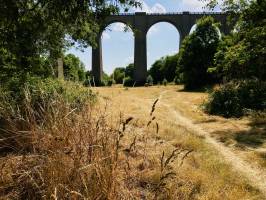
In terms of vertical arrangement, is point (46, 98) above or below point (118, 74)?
below

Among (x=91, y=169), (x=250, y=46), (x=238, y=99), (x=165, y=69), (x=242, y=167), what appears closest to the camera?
(x=91, y=169)

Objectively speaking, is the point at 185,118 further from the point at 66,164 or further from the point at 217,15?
the point at 217,15

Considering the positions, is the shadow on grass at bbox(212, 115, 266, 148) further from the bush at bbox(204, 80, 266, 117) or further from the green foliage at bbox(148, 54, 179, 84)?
the green foliage at bbox(148, 54, 179, 84)

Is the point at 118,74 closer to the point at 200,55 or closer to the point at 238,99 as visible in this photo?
the point at 238,99

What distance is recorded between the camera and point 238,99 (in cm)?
1759

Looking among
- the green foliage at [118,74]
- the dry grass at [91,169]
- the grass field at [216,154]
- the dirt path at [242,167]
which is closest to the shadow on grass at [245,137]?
the grass field at [216,154]

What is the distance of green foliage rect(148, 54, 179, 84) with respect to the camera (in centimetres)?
6594

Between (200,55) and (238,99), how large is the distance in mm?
20079

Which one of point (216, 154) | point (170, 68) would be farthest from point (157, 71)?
point (216, 154)

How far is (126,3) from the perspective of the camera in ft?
33.6

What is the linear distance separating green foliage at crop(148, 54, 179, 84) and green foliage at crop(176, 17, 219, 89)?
26872 millimetres

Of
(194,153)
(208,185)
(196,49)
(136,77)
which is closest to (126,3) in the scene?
(194,153)

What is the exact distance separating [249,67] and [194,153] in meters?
11.3

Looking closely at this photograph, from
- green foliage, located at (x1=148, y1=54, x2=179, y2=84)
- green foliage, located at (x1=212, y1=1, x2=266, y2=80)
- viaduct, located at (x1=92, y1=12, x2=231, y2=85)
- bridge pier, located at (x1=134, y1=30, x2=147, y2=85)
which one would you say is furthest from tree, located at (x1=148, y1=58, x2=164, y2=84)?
green foliage, located at (x1=212, y1=1, x2=266, y2=80)
